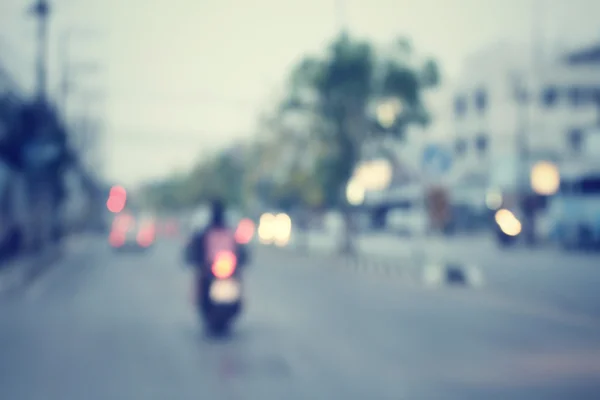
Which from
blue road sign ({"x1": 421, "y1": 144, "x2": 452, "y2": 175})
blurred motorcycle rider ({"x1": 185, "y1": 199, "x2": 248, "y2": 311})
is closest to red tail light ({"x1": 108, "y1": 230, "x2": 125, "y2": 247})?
blue road sign ({"x1": 421, "y1": 144, "x2": 452, "y2": 175})

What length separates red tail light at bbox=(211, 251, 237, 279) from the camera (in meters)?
13.7

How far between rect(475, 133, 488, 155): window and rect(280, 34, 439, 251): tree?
123 ft

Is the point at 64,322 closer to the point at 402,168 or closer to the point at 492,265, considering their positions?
the point at 492,265

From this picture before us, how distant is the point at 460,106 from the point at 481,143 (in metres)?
3.57

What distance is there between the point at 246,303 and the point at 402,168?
72.3 metres

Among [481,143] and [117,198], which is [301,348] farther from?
[481,143]

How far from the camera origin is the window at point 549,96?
7318 centimetres

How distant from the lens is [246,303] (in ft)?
64.0

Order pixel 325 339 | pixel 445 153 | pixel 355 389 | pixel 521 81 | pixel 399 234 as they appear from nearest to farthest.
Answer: pixel 355 389 → pixel 325 339 → pixel 445 153 → pixel 521 81 → pixel 399 234

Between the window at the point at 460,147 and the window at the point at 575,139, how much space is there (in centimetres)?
999

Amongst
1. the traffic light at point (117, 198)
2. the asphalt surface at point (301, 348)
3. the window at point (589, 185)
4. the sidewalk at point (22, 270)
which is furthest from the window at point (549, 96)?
the asphalt surface at point (301, 348)

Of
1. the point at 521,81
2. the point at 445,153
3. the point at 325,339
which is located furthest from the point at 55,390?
the point at 521,81

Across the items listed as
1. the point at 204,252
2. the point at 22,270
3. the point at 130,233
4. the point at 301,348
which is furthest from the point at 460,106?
the point at 301,348

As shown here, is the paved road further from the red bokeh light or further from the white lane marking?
the red bokeh light
